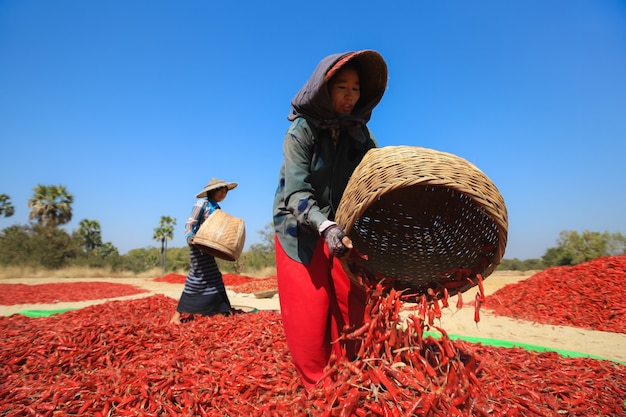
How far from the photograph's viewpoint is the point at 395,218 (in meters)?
2.35

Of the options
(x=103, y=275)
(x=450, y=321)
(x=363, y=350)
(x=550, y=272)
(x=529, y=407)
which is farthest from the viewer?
(x=103, y=275)

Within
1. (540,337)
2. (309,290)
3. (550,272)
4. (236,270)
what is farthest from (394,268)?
(236,270)

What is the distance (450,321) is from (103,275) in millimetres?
20688

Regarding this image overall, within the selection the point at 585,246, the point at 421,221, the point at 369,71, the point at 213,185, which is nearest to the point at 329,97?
the point at 369,71

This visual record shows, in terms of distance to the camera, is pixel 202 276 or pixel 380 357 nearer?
pixel 380 357

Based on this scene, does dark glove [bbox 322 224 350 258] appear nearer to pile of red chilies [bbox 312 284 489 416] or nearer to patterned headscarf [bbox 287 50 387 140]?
pile of red chilies [bbox 312 284 489 416]

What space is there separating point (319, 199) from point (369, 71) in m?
0.81

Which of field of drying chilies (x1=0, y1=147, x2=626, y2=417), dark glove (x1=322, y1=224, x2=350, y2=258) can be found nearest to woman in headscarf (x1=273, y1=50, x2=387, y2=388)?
field of drying chilies (x1=0, y1=147, x2=626, y2=417)

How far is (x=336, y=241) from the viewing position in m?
1.54

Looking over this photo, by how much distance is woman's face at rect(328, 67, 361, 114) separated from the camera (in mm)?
2006

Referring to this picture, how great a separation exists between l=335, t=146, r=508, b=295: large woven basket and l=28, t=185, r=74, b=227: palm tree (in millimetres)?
36100

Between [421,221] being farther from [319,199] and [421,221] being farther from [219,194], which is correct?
[219,194]

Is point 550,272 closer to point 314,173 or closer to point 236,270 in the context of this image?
point 314,173

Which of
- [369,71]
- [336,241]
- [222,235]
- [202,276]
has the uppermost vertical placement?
[369,71]
